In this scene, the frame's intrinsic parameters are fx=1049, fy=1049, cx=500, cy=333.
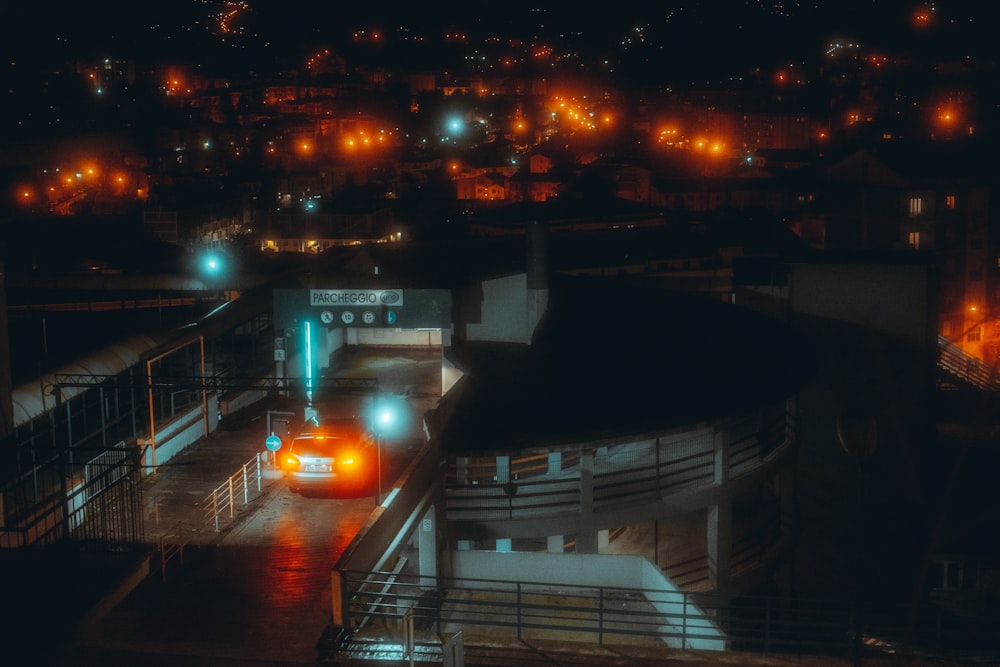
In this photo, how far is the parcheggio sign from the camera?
20.4 meters

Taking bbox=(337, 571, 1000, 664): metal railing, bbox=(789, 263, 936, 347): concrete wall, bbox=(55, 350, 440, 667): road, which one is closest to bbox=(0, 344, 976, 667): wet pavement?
bbox=(55, 350, 440, 667): road

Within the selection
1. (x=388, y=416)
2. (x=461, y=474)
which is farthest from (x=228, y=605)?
(x=388, y=416)

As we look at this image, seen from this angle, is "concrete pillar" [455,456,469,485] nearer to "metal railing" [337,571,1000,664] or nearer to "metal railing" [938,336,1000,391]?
"metal railing" [337,571,1000,664]

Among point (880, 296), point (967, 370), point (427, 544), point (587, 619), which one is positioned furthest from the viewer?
point (967, 370)

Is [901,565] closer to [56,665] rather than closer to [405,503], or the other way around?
[405,503]

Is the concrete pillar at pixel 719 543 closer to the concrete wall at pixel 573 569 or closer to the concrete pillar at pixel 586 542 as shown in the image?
the concrete pillar at pixel 586 542

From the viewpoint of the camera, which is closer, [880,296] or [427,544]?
[427,544]

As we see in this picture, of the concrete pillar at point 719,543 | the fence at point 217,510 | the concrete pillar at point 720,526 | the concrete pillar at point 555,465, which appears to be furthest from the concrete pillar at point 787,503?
the fence at point 217,510

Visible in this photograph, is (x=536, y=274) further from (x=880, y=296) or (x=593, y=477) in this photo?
(x=880, y=296)

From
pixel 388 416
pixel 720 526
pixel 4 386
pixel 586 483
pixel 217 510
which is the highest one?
pixel 4 386

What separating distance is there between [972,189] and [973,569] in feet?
105

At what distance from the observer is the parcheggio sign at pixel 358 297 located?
2041cm

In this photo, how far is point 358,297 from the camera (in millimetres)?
20469

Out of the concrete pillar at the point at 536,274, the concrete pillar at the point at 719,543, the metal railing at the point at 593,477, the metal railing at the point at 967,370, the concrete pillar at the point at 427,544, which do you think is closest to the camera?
the concrete pillar at the point at 427,544
